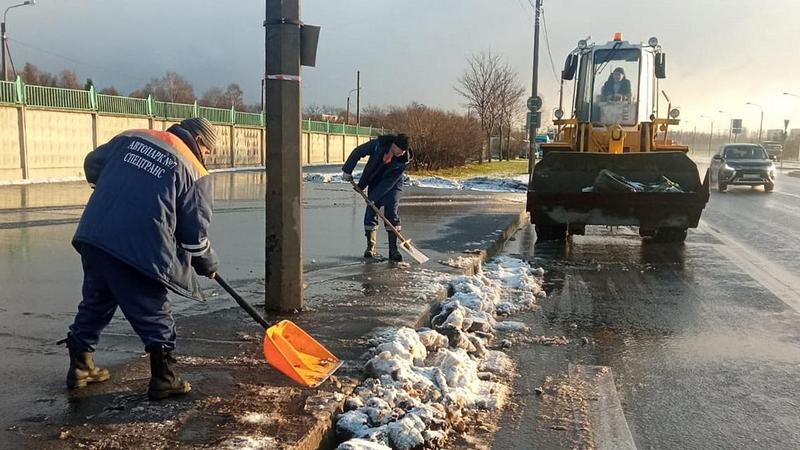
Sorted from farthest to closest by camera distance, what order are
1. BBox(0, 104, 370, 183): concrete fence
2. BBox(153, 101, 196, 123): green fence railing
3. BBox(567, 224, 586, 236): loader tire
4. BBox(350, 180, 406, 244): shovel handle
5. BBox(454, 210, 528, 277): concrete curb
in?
BBox(153, 101, 196, 123): green fence railing < BBox(0, 104, 370, 183): concrete fence < BBox(567, 224, 586, 236): loader tire < BBox(454, 210, 528, 277): concrete curb < BBox(350, 180, 406, 244): shovel handle

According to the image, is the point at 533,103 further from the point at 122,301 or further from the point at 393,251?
the point at 122,301

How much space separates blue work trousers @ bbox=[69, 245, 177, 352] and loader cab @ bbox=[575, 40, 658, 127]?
32.7 ft

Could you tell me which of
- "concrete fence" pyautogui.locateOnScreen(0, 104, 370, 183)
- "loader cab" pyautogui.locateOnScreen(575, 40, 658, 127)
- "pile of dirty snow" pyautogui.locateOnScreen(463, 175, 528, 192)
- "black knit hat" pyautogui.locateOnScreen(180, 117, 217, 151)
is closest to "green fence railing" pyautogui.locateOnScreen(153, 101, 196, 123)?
"concrete fence" pyautogui.locateOnScreen(0, 104, 370, 183)

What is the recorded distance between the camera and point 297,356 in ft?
12.8

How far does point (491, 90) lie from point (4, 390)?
38.2 m

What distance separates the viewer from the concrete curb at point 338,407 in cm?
314

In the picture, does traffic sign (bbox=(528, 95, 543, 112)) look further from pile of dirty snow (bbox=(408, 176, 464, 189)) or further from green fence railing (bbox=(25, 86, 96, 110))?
green fence railing (bbox=(25, 86, 96, 110))

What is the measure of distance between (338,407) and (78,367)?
4.85 ft

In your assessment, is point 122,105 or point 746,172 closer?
point 746,172

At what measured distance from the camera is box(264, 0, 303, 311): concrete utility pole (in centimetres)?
511

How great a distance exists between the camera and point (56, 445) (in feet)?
9.53

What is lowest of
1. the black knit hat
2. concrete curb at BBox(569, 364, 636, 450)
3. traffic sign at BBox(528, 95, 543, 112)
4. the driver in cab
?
concrete curb at BBox(569, 364, 636, 450)

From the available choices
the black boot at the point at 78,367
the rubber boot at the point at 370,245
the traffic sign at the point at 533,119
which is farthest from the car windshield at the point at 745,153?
the black boot at the point at 78,367

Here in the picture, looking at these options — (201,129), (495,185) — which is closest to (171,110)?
(495,185)
